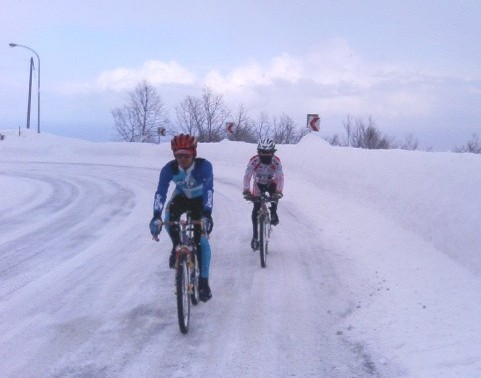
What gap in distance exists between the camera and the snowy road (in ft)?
17.3

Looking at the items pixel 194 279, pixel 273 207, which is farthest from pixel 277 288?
pixel 273 207

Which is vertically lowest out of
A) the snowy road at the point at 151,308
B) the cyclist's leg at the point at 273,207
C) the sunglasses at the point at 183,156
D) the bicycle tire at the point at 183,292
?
the snowy road at the point at 151,308

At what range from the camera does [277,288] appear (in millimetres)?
7664

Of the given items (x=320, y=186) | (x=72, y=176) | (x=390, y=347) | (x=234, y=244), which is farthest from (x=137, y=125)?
(x=390, y=347)

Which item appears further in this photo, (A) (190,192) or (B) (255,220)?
(B) (255,220)

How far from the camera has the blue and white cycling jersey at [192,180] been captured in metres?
6.35

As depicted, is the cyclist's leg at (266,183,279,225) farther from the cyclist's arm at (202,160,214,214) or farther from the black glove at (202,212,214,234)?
the black glove at (202,212,214,234)

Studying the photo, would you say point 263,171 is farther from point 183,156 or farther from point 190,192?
point 183,156

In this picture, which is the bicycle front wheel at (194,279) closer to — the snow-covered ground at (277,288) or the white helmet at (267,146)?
the snow-covered ground at (277,288)

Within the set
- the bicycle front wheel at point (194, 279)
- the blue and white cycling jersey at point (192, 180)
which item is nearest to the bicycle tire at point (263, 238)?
the bicycle front wheel at point (194, 279)

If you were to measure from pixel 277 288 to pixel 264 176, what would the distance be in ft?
8.27

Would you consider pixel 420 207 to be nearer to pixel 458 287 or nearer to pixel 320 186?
pixel 458 287

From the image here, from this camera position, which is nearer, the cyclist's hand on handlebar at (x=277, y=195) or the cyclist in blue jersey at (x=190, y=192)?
the cyclist in blue jersey at (x=190, y=192)

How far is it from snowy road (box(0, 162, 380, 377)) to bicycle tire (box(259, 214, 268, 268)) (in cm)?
21
